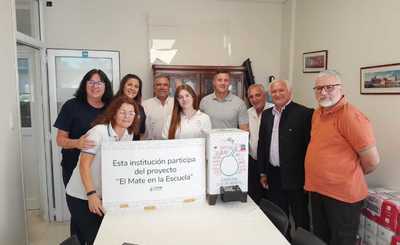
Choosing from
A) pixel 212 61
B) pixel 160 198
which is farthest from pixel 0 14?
pixel 212 61

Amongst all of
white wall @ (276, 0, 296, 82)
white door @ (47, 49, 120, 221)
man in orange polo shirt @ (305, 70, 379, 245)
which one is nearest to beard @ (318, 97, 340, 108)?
man in orange polo shirt @ (305, 70, 379, 245)

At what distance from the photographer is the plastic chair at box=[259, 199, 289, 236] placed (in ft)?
4.92

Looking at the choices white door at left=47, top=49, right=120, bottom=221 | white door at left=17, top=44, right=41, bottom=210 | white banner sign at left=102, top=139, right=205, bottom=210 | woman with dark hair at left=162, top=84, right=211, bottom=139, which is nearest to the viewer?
white banner sign at left=102, top=139, right=205, bottom=210

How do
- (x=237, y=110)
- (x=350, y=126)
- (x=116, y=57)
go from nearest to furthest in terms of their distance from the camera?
(x=350, y=126) < (x=237, y=110) < (x=116, y=57)

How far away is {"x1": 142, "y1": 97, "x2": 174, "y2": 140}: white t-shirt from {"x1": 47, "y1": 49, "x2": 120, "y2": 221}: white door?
1055mm

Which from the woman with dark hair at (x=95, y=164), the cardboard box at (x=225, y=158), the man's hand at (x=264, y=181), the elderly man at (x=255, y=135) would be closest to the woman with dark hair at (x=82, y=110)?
the woman with dark hair at (x=95, y=164)

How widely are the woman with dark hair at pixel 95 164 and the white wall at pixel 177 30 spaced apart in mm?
2029

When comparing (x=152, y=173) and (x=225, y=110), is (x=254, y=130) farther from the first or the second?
(x=152, y=173)

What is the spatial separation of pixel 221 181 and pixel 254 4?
2952 mm

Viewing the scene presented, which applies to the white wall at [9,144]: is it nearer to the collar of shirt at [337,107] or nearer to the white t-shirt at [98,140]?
the white t-shirt at [98,140]

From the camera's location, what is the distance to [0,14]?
83.5 inches

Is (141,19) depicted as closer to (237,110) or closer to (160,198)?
(237,110)

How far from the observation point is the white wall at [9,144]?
211 cm

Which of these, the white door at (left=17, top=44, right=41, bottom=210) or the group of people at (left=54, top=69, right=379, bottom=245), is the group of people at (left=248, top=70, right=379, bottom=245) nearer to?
the group of people at (left=54, top=69, right=379, bottom=245)
